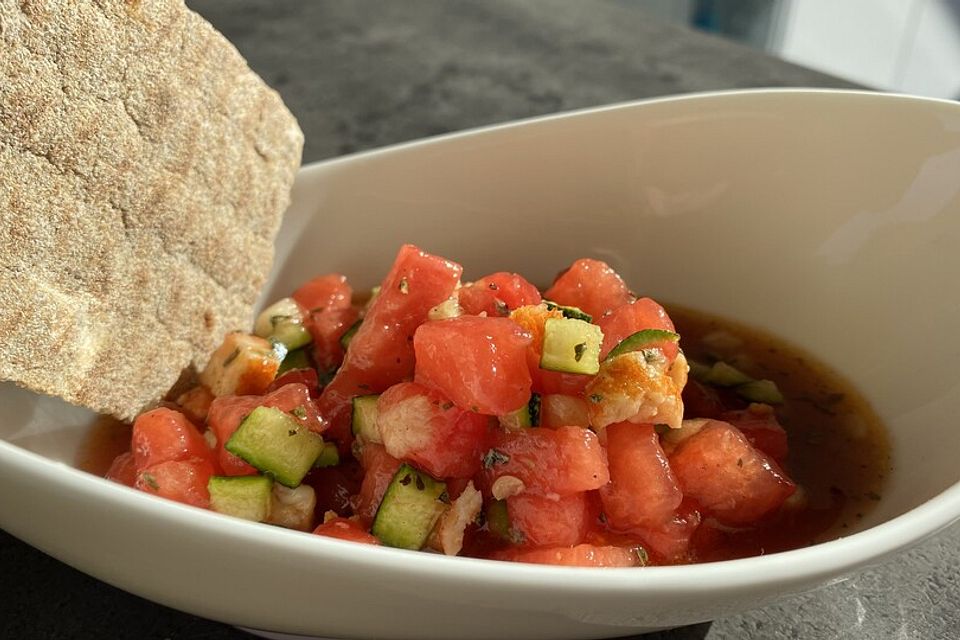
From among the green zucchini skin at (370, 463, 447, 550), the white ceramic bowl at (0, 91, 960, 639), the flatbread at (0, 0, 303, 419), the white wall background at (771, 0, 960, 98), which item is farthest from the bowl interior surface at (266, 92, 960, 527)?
the white wall background at (771, 0, 960, 98)

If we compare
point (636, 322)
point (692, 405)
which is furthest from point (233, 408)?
point (692, 405)

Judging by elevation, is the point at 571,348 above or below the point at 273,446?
above

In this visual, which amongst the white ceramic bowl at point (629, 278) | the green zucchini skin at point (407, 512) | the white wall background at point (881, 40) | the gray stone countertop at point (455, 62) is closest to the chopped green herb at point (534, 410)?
the green zucchini skin at point (407, 512)

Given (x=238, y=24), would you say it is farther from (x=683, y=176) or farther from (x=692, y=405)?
(x=692, y=405)

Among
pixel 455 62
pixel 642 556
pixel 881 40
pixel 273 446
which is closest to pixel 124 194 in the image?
pixel 273 446

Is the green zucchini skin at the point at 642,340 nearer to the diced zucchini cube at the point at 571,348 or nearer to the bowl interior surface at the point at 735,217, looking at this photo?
the diced zucchini cube at the point at 571,348

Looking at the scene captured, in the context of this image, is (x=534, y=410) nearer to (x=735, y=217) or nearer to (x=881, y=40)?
(x=735, y=217)

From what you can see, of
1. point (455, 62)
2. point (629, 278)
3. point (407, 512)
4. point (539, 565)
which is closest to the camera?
point (539, 565)
